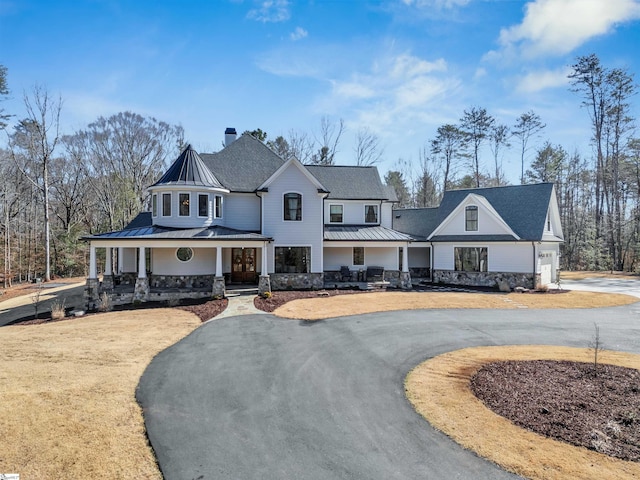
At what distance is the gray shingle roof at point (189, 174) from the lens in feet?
61.3

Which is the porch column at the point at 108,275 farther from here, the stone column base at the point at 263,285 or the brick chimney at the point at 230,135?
the brick chimney at the point at 230,135

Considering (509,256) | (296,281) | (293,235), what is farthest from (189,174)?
(509,256)

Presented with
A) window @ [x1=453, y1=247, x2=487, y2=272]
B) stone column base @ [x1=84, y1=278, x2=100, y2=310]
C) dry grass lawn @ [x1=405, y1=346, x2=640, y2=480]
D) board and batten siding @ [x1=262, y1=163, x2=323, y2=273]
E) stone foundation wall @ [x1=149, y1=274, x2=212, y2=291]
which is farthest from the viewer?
window @ [x1=453, y1=247, x2=487, y2=272]

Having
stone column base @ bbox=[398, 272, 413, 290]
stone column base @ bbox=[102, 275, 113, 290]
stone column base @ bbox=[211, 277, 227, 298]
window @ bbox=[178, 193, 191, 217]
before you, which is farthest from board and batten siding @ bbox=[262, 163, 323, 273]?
stone column base @ bbox=[102, 275, 113, 290]

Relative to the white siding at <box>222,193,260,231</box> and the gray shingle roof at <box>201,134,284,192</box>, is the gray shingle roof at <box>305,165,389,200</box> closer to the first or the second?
the gray shingle roof at <box>201,134,284,192</box>

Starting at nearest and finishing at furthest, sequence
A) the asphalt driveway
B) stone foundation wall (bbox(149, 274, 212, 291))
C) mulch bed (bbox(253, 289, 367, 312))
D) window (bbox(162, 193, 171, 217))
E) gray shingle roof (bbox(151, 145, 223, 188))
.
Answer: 1. the asphalt driveway
2. mulch bed (bbox(253, 289, 367, 312))
3. stone foundation wall (bbox(149, 274, 212, 291))
4. gray shingle roof (bbox(151, 145, 223, 188))
5. window (bbox(162, 193, 171, 217))

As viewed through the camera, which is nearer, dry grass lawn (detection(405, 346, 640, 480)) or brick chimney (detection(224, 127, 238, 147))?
dry grass lawn (detection(405, 346, 640, 480))

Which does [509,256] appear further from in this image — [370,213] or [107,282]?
[107,282]

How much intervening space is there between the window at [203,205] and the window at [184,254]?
2.13 m

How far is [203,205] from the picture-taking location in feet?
62.6

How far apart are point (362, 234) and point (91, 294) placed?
51.2 ft

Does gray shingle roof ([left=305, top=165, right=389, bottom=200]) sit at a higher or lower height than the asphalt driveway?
higher

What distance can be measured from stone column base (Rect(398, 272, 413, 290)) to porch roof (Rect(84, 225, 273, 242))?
29.0ft

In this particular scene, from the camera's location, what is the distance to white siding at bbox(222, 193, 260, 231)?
20.4 m
